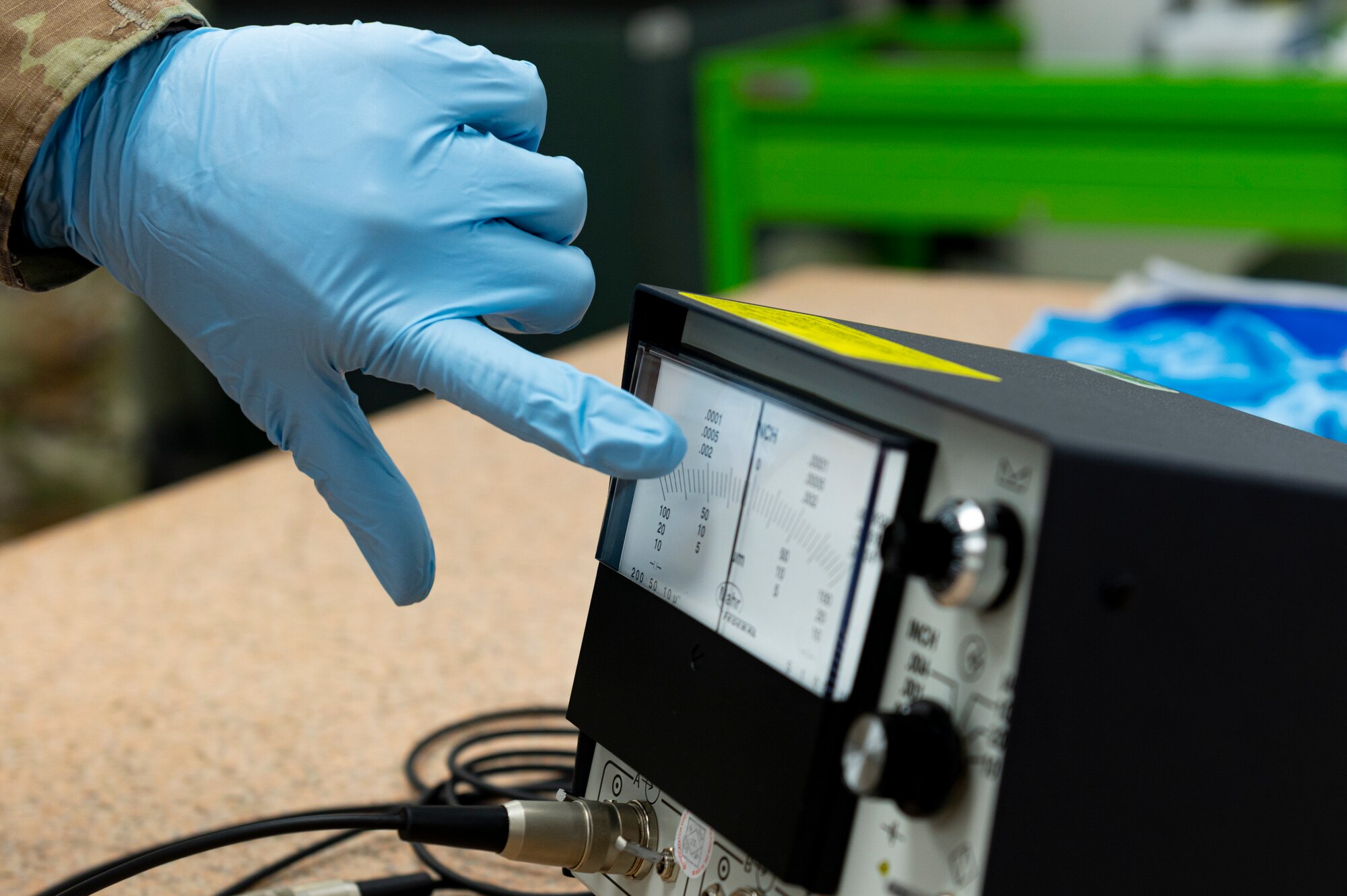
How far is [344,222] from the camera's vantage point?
53 cm

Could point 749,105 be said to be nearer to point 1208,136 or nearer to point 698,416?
point 1208,136

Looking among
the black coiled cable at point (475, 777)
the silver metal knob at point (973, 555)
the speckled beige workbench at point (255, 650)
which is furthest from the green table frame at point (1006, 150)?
the silver metal knob at point (973, 555)

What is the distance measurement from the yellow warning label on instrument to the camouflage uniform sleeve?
302 millimetres

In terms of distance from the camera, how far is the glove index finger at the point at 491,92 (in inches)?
21.7

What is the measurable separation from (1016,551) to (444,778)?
1.47 ft

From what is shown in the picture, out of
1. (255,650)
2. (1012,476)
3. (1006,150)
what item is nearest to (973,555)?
(1012,476)

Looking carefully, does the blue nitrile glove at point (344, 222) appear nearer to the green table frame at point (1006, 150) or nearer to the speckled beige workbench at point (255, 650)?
the speckled beige workbench at point (255, 650)

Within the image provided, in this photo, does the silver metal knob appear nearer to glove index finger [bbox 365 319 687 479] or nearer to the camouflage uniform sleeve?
glove index finger [bbox 365 319 687 479]

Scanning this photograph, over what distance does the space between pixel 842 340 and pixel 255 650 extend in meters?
0.58

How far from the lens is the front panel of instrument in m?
0.37

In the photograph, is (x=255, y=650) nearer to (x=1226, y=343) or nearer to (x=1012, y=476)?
(x=1012, y=476)

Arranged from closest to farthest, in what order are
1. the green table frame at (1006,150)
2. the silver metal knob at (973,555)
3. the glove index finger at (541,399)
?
the silver metal knob at (973,555)
the glove index finger at (541,399)
the green table frame at (1006,150)

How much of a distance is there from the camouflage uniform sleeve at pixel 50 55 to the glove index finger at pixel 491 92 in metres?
0.14

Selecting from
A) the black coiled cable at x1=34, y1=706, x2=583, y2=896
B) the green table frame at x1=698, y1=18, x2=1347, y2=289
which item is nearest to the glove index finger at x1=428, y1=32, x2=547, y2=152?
the black coiled cable at x1=34, y1=706, x2=583, y2=896
